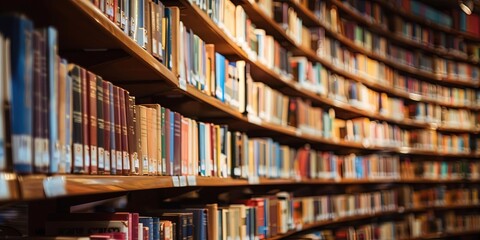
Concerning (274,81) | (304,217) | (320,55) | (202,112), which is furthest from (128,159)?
(320,55)

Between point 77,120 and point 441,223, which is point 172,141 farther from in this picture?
point 441,223

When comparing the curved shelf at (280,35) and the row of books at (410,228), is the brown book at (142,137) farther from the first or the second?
the row of books at (410,228)

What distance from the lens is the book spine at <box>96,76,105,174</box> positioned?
1.74 metres

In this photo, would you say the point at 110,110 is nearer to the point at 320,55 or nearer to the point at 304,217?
the point at 304,217

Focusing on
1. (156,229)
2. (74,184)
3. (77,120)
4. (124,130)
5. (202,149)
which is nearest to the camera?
(74,184)

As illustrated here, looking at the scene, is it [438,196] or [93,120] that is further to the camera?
[438,196]

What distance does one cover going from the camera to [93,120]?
170 centimetres

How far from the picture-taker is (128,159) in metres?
2.00

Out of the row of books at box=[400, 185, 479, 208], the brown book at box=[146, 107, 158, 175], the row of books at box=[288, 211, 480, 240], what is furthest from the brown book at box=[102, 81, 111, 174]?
the row of books at box=[400, 185, 479, 208]

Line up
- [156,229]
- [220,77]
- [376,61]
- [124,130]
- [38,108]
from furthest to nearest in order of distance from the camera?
[376,61] → [220,77] → [156,229] → [124,130] → [38,108]

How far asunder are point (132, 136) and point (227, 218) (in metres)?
1.39

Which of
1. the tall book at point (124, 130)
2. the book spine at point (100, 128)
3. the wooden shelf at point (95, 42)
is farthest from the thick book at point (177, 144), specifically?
the book spine at point (100, 128)

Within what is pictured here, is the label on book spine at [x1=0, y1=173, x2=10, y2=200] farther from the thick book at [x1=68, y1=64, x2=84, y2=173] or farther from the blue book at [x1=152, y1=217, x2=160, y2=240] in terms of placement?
the blue book at [x1=152, y1=217, x2=160, y2=240]

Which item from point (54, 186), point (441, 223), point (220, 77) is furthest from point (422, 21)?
point (54, 186)
